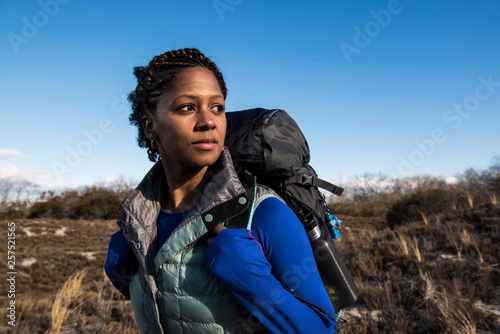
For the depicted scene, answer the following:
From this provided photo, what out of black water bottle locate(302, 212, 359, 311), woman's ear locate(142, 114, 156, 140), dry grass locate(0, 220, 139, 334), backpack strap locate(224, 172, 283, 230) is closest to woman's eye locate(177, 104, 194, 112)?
woman's ear locate(142, 114, 156, 140)

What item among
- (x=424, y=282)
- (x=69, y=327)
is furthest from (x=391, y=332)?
(x=69, y=327)

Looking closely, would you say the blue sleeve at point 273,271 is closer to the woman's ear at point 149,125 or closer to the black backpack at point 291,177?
the black backpack at point 291,177

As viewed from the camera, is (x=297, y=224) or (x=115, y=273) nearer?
(x=297, y=224)

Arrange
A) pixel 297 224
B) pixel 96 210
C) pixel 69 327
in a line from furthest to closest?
pixel 96 210
pixel 69 327
pixel 297 224

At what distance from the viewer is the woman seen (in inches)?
41.2

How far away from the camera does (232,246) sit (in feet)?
3.45

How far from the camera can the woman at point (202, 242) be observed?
1.05 metres

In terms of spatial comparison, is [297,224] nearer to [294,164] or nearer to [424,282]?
[294,164]

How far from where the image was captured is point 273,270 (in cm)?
111

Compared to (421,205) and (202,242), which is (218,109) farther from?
(421,205)

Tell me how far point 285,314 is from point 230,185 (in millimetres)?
495

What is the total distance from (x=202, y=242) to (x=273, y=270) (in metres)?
0.29

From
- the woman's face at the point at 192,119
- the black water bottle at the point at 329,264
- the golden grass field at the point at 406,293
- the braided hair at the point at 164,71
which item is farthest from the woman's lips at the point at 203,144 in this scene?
the golden grass field at the point at 406,293

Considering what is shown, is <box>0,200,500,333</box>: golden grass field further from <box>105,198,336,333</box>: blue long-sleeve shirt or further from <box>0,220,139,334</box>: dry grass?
<box>105,198,336,333</box>: blue long-sleeve shirt
